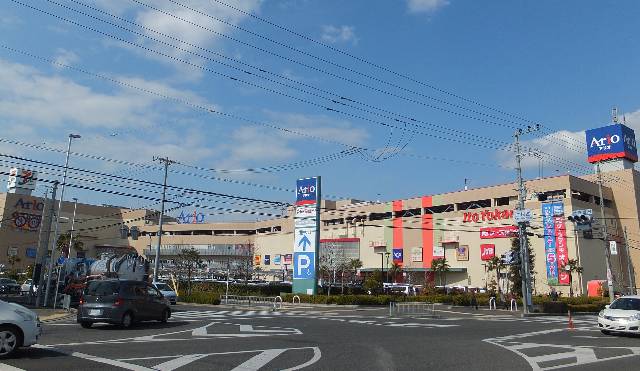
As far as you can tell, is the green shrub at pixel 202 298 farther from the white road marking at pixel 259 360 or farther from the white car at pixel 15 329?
the white car at pixel 15 329

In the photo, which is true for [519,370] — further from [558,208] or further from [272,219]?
[272,219]

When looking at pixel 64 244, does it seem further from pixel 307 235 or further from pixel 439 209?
pixel 439 209

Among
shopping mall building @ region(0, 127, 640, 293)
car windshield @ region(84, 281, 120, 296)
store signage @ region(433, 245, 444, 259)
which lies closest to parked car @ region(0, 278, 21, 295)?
shopping mall building @ region(0, 127, 640, 293)

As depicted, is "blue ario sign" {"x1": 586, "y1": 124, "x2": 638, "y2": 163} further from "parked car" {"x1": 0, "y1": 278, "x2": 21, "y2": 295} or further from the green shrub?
"parked car" {"x1": 0, "y1": 278, "x2": 21, "y2": 295}

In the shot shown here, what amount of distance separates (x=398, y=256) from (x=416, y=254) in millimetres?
3352

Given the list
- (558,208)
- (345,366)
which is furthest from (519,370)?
(558,208)

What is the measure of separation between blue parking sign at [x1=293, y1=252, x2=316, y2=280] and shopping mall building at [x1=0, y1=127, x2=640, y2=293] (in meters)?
27.6

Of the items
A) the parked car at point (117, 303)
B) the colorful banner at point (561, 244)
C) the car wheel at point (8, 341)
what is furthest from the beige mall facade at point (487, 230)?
the car wheel at point (8, 341)

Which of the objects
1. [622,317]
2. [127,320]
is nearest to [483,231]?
[622,317]

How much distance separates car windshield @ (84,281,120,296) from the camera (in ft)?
57.9

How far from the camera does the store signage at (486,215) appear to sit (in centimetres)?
7053

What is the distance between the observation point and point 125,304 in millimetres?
17656

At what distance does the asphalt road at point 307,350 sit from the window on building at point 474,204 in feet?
192

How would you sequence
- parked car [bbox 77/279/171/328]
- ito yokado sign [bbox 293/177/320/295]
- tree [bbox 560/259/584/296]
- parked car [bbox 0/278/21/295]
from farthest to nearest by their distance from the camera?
tree [bbox 560/259/584/296] < parked car [bbox 0/278/21/295] < ito yokado sign [bbox 293/177/320/295] < parked car [bbox 77/279/171/328]
